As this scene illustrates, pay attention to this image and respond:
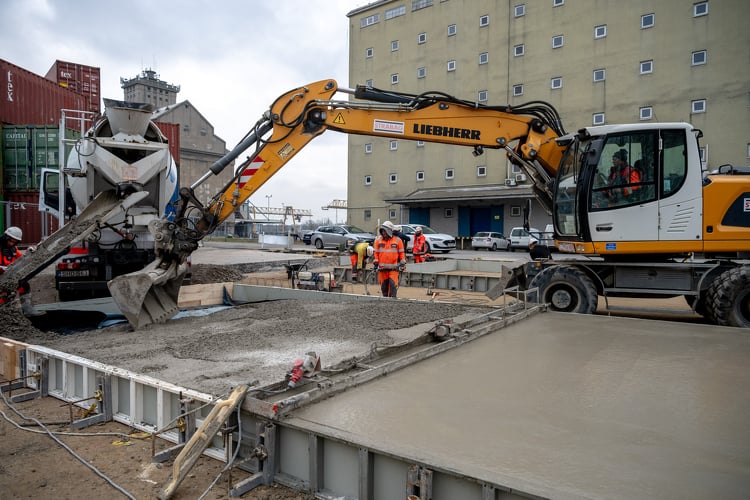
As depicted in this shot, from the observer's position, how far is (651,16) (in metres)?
27.1

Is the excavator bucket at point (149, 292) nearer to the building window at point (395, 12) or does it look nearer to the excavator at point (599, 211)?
the excavator at point (599, 211)

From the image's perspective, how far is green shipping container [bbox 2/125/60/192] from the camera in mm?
15266

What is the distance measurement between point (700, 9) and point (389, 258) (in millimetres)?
26405

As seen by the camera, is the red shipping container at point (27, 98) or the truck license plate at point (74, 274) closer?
the truck license plate at point (74, 274)

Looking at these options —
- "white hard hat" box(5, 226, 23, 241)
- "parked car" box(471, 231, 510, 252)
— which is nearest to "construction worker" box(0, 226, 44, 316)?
"white hard hat" box(5, 226, 23, 241)

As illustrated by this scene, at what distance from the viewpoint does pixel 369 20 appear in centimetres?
3750

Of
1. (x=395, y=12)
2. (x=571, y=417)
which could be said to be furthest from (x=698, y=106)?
(x=571, y=417)

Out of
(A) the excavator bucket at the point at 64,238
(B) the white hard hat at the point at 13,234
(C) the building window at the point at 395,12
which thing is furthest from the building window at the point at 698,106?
(B) the white hard hat at the point at 13,234

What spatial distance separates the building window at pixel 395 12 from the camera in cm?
3562

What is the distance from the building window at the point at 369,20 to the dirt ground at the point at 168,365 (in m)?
34.1

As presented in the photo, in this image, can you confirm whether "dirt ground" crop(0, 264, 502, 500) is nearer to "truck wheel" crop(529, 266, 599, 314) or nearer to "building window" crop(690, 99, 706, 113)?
"truck wheel" crop(529, 266, 599, 314)

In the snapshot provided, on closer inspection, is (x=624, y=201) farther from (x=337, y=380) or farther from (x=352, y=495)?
(x=352, y=495)

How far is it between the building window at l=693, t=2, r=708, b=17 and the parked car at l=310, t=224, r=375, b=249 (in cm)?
1981

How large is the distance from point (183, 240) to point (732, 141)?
27486 mm
